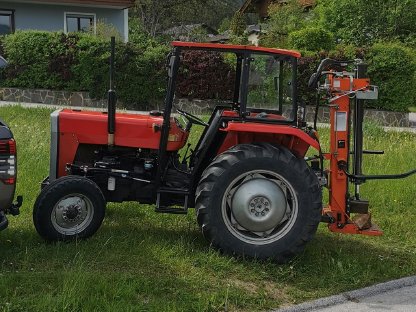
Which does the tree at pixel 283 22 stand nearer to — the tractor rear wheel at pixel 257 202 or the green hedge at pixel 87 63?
the green hedge at pixel 87 63

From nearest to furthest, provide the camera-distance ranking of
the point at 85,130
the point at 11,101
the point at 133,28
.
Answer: the point at 85,130 → the point at 11,101 → the point at 133,28

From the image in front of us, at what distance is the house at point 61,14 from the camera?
21344mm

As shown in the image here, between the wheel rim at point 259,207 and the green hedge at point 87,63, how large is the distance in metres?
12.4

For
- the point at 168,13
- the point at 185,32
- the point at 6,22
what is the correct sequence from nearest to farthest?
1. the point at 6,22
2. the point at 185,32
3. the point at 168,13

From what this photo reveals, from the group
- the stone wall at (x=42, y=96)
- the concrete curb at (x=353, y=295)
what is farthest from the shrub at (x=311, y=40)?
the concrete curb at (x=353, y=295)

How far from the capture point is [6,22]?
2155 centimetres

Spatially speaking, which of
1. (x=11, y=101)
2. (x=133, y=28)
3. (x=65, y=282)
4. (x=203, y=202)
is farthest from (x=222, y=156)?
(x=133, y=28)

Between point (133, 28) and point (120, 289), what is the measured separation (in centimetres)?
2875

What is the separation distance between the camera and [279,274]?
4.95 meters

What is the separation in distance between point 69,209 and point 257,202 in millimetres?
1725

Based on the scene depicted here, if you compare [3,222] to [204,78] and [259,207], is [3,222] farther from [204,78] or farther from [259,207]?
[204,78]

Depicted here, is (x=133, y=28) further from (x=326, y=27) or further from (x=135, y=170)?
(x=135, y=170)

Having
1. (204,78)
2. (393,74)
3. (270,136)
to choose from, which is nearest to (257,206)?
(270,136)

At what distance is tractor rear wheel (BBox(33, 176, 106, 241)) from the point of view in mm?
5102
